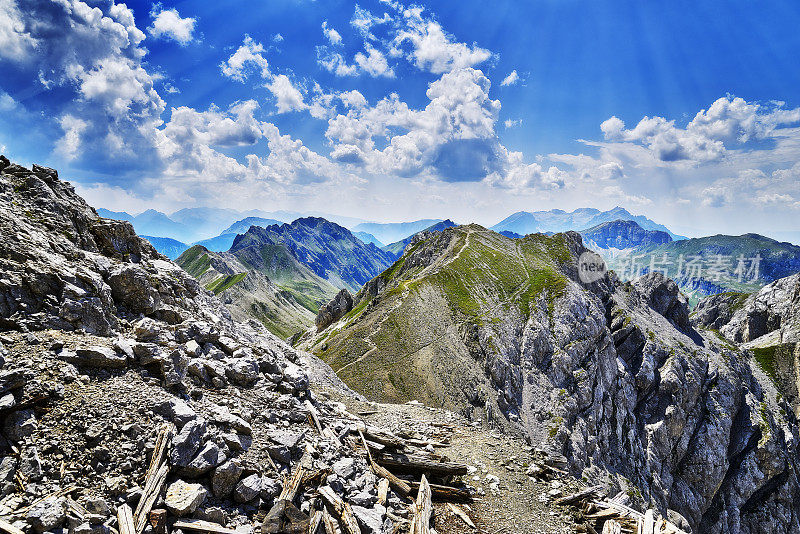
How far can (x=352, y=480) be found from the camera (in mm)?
14844

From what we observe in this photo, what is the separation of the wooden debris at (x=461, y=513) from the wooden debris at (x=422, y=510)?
4.31 ft

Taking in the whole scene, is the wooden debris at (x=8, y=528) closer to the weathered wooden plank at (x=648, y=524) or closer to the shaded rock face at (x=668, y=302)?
the weathered wooden plank at (x=648, y=524)

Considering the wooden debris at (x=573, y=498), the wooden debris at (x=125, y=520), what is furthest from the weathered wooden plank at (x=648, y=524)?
the wooden debris at (x=125, y=520)

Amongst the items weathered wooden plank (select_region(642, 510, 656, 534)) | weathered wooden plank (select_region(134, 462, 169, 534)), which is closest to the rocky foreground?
weathered wooden plank (select_region(134, 462, 169, 534))

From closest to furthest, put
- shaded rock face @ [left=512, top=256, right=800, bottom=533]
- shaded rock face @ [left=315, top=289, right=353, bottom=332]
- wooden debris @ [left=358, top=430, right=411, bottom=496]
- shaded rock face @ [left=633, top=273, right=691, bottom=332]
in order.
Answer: wooden debris @ [left=358, top=430, right=411, bottom=496], shaded rock face @ [left=512, top=256, right=800, bottom=533], shaded rock face @ [left=633, top=273, right=691, bottom=332], shaded rock face @ [left=315, top=289, right=353, bottom=332]

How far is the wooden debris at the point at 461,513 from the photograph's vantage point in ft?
51.9

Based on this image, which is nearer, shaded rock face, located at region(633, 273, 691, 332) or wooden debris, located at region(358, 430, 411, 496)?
wooden debris, located at region(358, 430, 411, 496)

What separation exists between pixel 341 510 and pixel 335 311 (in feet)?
467

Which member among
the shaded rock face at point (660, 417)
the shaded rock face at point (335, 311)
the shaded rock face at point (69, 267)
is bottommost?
the shaded rock face at point (660, 417)

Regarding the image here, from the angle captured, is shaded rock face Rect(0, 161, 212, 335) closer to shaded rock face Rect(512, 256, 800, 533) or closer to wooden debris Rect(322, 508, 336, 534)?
wooden debris Rect(322, 508, 336, 534)

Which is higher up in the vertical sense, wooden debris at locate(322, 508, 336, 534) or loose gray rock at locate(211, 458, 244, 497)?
loose gray rock at locate(211, 458, 244, 497)

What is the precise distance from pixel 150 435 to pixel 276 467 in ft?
14.6

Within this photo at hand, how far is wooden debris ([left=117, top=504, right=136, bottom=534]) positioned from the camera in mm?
9766

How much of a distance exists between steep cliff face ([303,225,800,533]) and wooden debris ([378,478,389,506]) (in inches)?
2033
